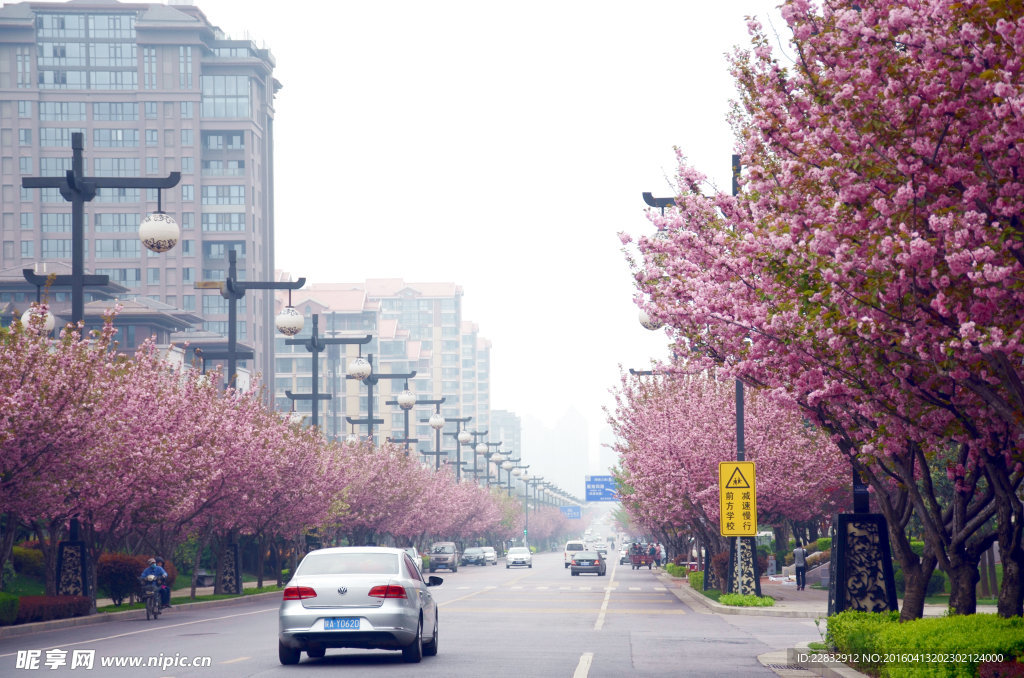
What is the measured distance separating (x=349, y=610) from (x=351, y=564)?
2.93 feet

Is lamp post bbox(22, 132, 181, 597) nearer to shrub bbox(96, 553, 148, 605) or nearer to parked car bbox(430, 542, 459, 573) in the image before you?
shrub bbox(96, 553, 148, 605)

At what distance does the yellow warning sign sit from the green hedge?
17.3 meters

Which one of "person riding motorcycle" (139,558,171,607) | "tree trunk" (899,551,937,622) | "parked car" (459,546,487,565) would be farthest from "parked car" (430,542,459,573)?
"tree trunk" (899,551,937,622)

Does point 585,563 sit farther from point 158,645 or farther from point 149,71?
point 149,71

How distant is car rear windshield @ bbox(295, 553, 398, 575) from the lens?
1783 centimetres

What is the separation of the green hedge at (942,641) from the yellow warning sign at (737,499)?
17289mm

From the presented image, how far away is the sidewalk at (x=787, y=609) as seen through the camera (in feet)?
56.1

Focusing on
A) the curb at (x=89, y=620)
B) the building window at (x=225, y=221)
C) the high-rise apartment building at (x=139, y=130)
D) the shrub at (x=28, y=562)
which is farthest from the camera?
the building window at (x=225, y=221)

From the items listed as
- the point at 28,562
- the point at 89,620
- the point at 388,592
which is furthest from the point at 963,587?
the point at 28,562

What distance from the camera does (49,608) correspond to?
2981 cm

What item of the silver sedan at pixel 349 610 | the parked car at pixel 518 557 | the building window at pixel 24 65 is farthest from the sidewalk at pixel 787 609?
the building window at pixel 24 65

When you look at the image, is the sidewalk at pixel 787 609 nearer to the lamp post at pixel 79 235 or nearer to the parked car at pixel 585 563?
the lamp post at pixel 79 235

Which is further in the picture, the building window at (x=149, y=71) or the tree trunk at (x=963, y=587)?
the building window at (x=149, y=71)

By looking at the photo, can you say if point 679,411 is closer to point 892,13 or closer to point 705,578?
point 705,578
